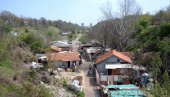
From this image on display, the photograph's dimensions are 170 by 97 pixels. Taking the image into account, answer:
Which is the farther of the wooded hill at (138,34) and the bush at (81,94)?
the wooded hill at (138,34)

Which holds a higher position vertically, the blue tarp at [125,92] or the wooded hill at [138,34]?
the wooded hill at [138,34]

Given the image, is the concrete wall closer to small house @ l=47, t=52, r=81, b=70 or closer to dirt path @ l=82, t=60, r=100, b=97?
dirt path @ l=82, t=60, r=100, b=97

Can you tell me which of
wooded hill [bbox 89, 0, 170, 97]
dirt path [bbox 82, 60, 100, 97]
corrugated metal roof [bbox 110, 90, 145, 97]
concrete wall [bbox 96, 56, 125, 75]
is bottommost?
dirt path [bbox 82, 60, 100, 97]

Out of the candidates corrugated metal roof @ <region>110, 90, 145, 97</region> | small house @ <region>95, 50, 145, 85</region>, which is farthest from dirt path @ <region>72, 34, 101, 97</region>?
corrugated metal roof @ <region>110, 90, 145, 97</region>

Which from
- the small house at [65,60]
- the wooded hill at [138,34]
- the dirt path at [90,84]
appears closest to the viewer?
the dirt path at [90,84]

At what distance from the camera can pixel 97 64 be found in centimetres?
3081

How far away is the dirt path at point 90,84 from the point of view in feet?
76.5

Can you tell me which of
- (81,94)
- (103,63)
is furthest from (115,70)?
(81,94)

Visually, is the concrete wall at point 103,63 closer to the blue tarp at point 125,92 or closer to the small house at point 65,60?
the small house at point 65,60

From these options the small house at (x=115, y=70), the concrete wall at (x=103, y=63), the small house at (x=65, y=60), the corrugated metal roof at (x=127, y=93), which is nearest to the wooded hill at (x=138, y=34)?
the small house at (x=115, y=70)

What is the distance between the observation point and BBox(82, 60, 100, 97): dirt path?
2332 cm

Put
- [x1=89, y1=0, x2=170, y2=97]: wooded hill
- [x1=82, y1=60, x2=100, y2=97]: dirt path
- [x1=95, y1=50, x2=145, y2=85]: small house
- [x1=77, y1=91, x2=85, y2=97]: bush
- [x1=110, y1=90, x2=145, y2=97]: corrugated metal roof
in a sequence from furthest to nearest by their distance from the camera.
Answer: [x1=89, y1=0, x2=170, y2=97]: wooded hill → [x1=95, y1=50, x2=145, y2=85]: small house → [x1=82, y1=60, x2=100, y2=97]: dirt path → [x1=77, y1=91, x2=85, y2=97]: bush → [x1=110, y1=90, x2=145, y2=97]: corrugated metal roof

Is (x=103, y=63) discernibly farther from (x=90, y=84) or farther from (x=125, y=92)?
(x=125, y=92)

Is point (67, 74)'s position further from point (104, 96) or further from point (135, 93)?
point (135, 93)
